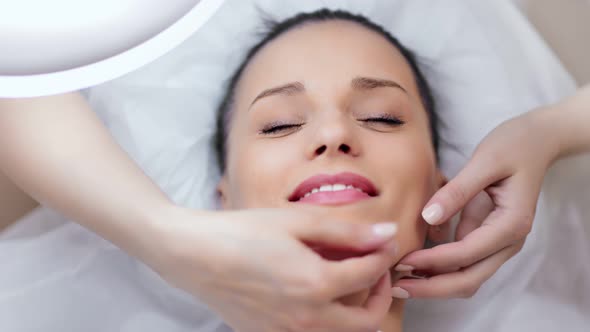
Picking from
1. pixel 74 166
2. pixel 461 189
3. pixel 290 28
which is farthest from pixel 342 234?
pixel 290 28

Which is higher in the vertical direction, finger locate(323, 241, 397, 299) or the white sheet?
finger locate(323, 241, 397, 299)

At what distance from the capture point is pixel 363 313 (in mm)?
720

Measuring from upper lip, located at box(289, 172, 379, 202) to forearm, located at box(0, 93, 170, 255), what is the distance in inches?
7.1

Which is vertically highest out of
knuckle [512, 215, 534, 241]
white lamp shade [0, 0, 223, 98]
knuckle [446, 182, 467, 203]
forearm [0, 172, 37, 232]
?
white lamp shade [0, 0, 223, 98]

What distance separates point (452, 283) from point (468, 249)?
6 centimetres

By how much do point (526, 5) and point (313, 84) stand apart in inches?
23.5

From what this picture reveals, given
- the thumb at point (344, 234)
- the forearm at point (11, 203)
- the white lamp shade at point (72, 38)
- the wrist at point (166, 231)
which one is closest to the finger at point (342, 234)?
the thumb at point (344, 234)

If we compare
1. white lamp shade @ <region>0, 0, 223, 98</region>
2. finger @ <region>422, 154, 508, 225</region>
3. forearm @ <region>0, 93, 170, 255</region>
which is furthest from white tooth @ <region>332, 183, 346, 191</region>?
white lamp shade @ <region>0, 0, 223, 98</region>

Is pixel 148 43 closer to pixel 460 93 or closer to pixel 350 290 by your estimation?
pixel 350 290

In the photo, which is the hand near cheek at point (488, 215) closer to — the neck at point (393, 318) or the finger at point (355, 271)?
the neck at point (393, 318)

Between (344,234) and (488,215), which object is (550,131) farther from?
(344,234)

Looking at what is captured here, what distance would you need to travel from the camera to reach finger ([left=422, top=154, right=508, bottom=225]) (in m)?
0.85

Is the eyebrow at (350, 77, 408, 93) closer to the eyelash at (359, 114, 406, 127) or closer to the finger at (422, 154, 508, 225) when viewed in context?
the eyelash at (359, 114, 406, 127)

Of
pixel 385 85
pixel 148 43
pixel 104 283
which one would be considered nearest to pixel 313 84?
pixel 385 85
